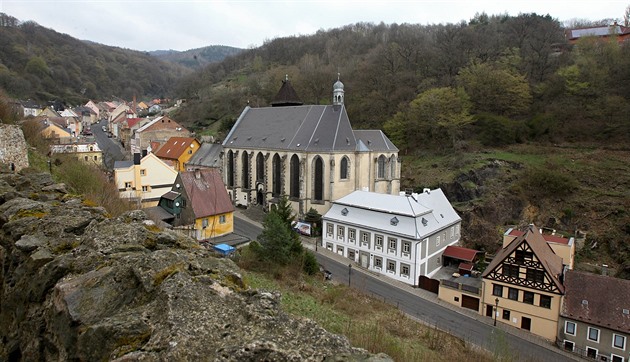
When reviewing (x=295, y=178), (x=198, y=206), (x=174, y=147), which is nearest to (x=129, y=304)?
(x=198, y=206)

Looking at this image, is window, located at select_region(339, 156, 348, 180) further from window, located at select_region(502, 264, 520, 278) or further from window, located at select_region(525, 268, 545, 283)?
window, located at select_region(525, 268, 545, 283)

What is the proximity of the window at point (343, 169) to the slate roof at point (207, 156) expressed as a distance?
17.4 meters

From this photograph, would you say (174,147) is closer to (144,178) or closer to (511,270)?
(144,178)

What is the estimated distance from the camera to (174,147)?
189ft

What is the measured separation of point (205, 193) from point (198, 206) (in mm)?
1329

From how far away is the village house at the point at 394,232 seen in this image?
93.4 feet

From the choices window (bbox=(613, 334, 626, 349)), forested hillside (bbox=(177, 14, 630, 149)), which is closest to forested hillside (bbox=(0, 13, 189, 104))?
forested hillside (bbox=(177, 14, 630, 149))

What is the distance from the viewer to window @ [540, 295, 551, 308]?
2353 centimetres

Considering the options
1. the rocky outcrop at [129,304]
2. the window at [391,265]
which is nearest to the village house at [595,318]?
the window at [391,265]

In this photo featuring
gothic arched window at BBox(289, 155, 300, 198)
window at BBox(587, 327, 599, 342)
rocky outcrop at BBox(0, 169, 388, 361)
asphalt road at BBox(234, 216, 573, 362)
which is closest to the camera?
rocky outcrop at BBox(0, 169, 388, 361)

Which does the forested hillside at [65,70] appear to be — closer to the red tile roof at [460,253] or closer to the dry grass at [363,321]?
the dry grass at [363,321]

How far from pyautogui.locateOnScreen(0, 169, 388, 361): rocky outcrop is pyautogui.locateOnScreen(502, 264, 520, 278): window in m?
23.1

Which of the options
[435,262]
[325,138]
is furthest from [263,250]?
[325,138]

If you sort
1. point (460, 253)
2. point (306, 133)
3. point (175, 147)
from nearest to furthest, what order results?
point (460, 253), point (306, 133), point (175, 147)
